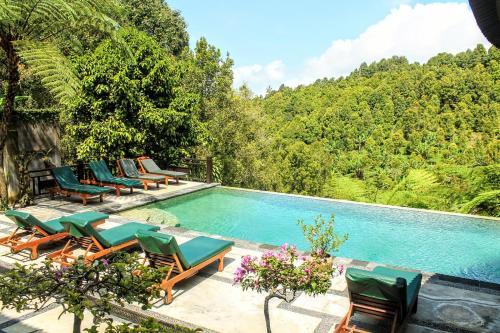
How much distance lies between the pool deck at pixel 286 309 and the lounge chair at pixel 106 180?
5552mm

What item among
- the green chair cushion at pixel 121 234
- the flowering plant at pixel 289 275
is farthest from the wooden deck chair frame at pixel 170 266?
the flowering plant at pixel 289 275

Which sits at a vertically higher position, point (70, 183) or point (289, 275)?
point (70, 183)

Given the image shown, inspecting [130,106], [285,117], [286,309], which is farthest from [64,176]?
[285,117]

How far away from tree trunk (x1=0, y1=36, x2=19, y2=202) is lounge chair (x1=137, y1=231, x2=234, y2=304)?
6088mm

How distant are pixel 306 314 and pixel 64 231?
183 inches

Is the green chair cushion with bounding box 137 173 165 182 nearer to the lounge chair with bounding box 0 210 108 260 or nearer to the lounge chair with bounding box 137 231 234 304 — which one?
the lounge chair with bounding box 0 210 108 260

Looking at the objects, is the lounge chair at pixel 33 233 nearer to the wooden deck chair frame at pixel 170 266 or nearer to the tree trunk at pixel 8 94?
the wooden deck chair frame at pixel 170 266

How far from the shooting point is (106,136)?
1418 centimetres

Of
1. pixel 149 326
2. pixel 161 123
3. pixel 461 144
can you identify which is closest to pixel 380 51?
pixel 461 144

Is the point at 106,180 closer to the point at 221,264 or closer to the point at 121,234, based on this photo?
the point at 121,234

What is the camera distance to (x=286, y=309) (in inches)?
218

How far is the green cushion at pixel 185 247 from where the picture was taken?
566 cm

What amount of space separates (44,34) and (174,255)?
7196 millimetres

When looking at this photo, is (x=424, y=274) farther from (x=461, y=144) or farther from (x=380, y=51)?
(x=380, y=51)
